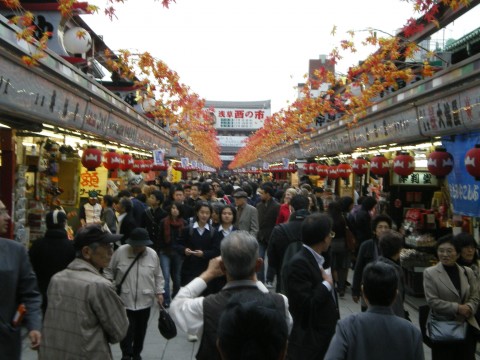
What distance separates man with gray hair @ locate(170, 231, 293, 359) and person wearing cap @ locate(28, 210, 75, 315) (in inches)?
132

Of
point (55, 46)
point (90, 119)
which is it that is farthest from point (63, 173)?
point (55, 46)

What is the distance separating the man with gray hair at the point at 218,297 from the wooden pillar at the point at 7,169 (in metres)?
6.43

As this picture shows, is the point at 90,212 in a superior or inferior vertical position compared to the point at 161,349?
superior

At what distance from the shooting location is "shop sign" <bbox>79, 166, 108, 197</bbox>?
14.7 metres

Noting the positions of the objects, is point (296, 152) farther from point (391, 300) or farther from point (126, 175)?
point (391, 300)

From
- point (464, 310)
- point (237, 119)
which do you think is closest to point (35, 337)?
point (464, 310)

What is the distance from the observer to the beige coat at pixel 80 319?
12.9ft

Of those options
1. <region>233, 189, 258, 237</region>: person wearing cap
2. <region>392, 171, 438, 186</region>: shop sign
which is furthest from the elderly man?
<region>392, 171, 438, 186</region>: shop sign

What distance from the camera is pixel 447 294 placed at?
539 centimetres

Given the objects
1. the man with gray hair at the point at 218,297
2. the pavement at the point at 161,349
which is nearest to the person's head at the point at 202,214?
the pavement at the point at 161,349

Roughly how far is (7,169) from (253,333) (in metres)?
7.40

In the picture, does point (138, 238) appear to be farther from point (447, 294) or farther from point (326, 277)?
point (447, 294)

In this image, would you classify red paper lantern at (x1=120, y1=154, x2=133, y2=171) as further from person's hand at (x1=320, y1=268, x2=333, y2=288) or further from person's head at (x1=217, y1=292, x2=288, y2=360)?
person's head at (x1=217, y1=292, x2=288, y2=360)

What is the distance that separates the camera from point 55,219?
629 cm
